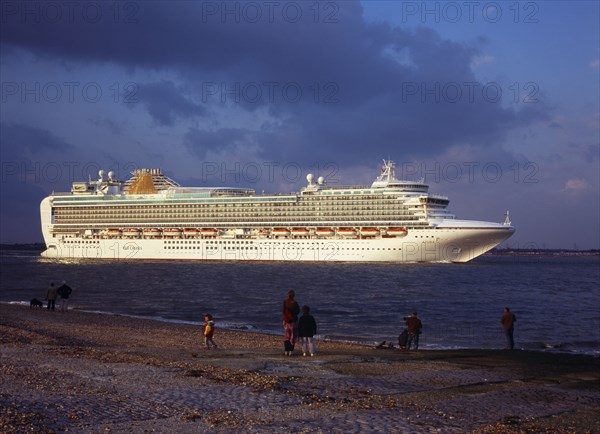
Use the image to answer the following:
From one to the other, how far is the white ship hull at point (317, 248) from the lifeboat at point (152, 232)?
0.93 meters

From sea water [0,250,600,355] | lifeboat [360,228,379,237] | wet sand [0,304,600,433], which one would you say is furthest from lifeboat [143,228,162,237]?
wet sand [0,304,600,433]

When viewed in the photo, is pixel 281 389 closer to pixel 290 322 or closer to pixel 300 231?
pixel 290 322

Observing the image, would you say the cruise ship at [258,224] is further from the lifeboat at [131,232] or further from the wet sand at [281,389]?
the wet sand at [281,389]

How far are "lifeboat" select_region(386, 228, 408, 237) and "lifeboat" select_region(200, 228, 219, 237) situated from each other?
23.2 meters

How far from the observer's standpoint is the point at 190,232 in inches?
3484

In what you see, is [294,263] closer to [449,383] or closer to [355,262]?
[355,262]

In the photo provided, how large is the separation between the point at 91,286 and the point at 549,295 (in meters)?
29.6

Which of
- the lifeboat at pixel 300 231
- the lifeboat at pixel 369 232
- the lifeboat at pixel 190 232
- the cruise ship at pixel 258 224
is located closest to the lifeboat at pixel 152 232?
the cruise ship at pixel 258 224

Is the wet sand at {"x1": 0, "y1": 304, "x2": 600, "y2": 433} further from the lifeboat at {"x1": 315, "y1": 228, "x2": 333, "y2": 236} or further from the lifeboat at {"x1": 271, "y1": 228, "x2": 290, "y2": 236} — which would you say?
the lifeboat at {"x1": 271, "y1": 228, "x2": 290, "y2": 236}

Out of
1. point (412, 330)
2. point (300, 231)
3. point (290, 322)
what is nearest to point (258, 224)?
point (300, 231)

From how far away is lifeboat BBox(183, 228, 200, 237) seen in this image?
289 feet

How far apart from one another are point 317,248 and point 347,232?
3841 mm

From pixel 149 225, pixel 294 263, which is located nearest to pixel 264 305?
pixel 294 263

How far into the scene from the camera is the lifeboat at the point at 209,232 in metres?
86.9
